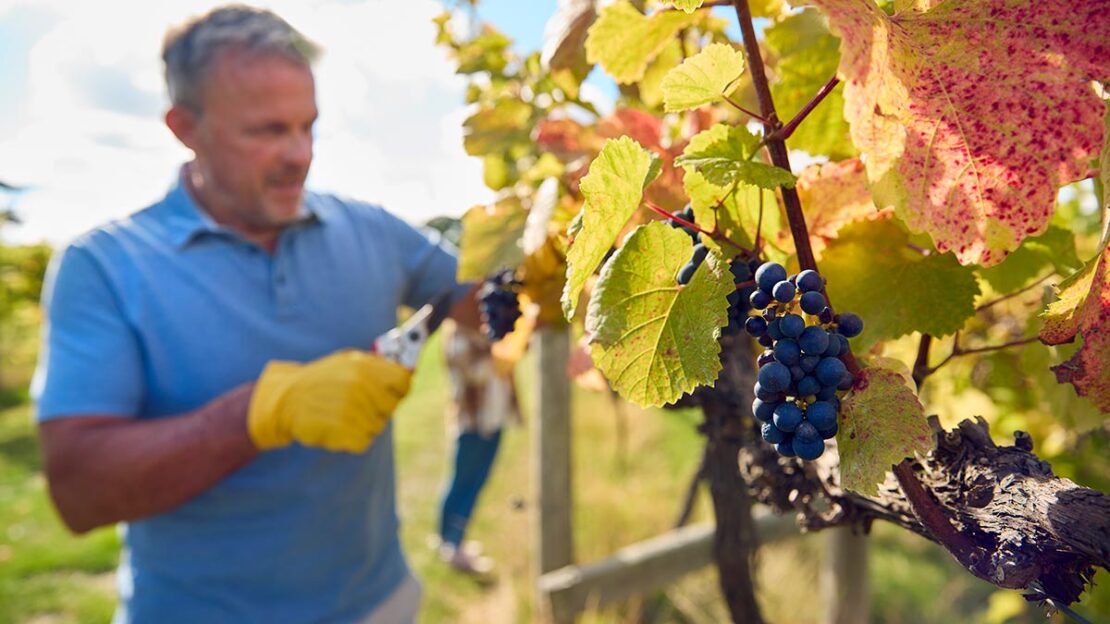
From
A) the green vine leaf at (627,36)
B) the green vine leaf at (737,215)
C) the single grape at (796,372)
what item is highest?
the green vine leaf at (627,36)

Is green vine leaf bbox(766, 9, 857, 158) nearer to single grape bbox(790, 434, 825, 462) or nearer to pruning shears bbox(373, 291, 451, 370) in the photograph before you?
single grape bbox(790, 434, 825, 462)

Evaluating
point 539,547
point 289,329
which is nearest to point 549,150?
point 289,329

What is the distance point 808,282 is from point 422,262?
191 cm

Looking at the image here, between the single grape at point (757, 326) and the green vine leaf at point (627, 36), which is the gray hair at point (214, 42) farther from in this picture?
the single grape at point (757, 326)

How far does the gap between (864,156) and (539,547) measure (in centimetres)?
336

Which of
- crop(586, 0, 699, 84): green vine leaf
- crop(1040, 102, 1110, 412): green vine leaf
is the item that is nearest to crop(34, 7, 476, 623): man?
crop(586, 0, 699, 84): green vine leaf

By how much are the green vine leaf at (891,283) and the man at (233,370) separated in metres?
1.25

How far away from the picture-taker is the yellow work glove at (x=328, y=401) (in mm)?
1608

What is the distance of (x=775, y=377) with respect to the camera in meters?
0.52

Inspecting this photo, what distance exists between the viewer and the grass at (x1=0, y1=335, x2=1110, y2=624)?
389cm

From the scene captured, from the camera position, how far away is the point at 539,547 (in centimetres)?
362

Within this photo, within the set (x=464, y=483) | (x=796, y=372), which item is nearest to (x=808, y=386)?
(x=796, y=372)

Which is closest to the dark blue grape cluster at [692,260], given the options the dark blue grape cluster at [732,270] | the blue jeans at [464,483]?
the dark blue grape cluster at [732,270]

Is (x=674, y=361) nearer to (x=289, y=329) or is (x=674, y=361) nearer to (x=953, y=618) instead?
(x=289, y=329)
